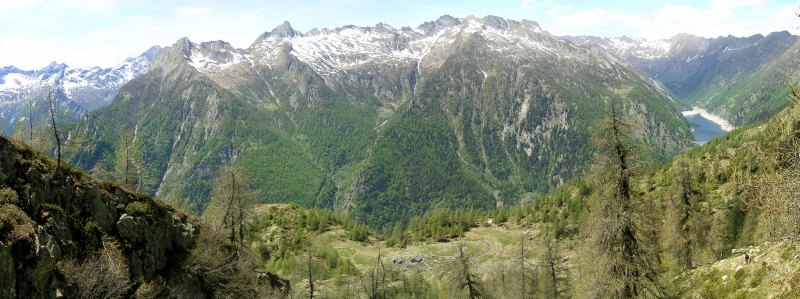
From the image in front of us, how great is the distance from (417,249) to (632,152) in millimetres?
99994

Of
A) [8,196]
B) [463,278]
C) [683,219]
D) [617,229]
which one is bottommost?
[463,278]

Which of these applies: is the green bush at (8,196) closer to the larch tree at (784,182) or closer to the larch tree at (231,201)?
the larch tree at (231,201)

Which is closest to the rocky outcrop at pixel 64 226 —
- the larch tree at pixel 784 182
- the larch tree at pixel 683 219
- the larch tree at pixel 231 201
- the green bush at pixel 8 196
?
the green bush at pixel 8 196

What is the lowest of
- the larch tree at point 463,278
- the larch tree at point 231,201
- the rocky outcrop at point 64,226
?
the larch tree at point 463,278

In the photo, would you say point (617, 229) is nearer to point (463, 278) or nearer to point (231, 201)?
point (463, 278)

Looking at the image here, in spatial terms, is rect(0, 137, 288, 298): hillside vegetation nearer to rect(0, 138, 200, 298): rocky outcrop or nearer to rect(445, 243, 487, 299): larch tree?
rect(0, 138, 200, 298): rocky outcrop

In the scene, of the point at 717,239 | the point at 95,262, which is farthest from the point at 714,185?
the point at 95,262

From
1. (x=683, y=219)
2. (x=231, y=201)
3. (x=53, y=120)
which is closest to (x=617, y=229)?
(x=683, y=219)

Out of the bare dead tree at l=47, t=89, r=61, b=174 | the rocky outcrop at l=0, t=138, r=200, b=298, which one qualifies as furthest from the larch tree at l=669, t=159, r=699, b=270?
the bare dead tree at l=47, t=89, r=61, b=174

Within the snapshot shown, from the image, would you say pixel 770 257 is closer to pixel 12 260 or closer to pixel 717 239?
pixel 717 239

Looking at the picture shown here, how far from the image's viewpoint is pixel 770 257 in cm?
2967

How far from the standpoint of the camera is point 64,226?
3369cm

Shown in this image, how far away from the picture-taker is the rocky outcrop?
28.1m

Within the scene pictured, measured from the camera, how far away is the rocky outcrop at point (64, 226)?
92.3 ft
